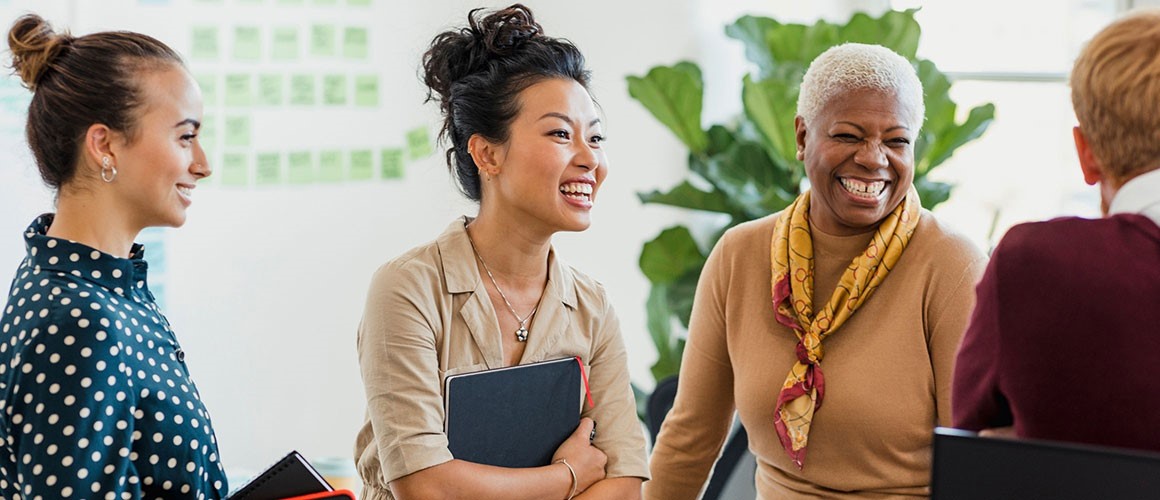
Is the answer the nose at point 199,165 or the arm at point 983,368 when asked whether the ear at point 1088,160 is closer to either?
the arm at point 983,368

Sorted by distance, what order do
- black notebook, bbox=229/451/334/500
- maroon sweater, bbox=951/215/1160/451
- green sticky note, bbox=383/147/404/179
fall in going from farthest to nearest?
green sticky note, bbox=383/147/404/179 → black notebook, bbox=229/451/334/500 → maroon sweater, bbox=951/215/1160/451

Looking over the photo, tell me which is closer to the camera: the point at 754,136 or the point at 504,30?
the point at 504,30

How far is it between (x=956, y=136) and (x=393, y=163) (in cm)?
165

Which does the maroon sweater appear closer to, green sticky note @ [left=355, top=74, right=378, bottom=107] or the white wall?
the white wall

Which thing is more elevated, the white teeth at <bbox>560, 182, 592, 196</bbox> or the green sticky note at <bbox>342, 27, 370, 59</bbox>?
the green sticky note at <bbox>342, 27, 370, 59</bbox>

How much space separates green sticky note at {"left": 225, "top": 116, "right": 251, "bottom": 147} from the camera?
3.19 meters

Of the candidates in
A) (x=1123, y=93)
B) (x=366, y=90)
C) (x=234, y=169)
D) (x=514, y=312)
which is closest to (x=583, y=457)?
(x=514, y=312)

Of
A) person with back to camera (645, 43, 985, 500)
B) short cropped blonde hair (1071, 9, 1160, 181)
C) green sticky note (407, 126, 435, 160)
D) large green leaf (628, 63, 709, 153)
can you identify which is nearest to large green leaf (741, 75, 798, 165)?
large green leaf (628, 63, 709, 153)

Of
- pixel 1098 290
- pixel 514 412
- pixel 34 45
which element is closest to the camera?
pixel 1098 290

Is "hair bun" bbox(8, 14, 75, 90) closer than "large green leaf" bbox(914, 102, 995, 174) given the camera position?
Yes

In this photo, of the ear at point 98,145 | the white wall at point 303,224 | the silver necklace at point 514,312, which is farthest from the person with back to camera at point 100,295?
the white wall at point 303,224

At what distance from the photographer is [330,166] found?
335 centimetres

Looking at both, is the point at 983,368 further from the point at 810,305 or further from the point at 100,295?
the point at 100,295

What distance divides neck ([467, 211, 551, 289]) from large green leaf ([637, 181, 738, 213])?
4.63 feet
